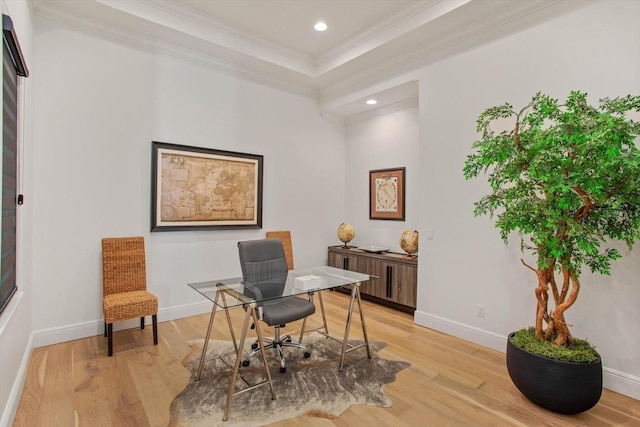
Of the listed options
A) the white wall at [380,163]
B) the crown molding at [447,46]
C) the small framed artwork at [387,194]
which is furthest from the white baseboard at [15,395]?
the crown molding at [447,46]

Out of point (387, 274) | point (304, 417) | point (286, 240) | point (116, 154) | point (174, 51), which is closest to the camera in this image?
point (304, 417)

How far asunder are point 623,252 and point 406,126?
293 centimetres

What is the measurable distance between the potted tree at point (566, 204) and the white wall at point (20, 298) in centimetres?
314

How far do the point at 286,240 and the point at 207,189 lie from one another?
1304mm

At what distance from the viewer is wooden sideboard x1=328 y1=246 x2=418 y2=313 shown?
13.5 ft

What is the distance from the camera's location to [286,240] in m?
4.79

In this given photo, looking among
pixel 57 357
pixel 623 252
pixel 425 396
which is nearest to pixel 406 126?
pixel 623 252

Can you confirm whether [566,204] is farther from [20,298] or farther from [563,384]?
[20,298]

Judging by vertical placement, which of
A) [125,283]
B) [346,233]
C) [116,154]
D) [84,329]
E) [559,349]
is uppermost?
[116,154]

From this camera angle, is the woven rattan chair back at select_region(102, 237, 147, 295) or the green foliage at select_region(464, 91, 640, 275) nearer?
the green foliage at select_region(464, 91, 640, 275)

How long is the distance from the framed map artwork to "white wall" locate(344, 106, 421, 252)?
168 centimetres

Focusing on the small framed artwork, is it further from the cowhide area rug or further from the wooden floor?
the cowhide area rug

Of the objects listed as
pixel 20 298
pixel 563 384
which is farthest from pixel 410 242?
pixel 20 298

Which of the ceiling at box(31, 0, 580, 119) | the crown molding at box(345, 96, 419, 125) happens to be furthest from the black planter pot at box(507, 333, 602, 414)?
the crown molding at box(345, 96, 419, 125)
